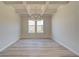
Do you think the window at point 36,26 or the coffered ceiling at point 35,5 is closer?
the coffered ceiling at point 35,5

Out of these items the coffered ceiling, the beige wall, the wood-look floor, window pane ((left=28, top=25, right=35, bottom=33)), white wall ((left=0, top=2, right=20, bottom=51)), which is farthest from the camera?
window pane ((left=28, top=25, right=35, bottom=33))

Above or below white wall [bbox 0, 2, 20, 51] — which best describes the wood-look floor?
below

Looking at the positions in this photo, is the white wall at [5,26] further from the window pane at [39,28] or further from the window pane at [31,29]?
the window pane at [39,28]

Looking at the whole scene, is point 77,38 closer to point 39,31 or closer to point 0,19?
point 0,19

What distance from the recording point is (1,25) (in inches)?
236

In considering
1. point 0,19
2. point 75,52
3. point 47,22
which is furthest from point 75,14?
point 47,22

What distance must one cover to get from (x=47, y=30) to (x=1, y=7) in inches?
274

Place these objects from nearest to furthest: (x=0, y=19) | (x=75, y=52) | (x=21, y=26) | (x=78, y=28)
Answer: (x=78, y=28)
(x=75, y=52)
(x=0, y=19)
(x=21, y=26)

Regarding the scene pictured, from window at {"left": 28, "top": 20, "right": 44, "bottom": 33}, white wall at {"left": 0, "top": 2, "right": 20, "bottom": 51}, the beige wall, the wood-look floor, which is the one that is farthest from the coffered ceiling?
window at {"left": 28, "top": 20, "right": 44, "bottom": 33}

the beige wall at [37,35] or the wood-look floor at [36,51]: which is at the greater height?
the beige wall at [37,35]

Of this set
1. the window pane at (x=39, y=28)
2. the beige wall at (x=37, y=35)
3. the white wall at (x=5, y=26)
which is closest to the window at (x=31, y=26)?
the beige wall at (x=37, y=35)

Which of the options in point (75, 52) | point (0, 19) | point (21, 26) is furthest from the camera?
point (21, 26)

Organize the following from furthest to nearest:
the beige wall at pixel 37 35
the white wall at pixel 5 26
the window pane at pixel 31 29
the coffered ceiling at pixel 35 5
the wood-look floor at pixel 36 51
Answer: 1. the window pane at pixel 31 29
2. the beige wall at pixel 37 35
3. the white wall at pixel 5 26
4. the wood-look floor at pixel 36 51
5. the coffered ceiling at pixel 35 5

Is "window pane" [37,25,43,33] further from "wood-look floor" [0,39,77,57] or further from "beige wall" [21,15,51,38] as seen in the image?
"wood-look floor" [0,39,77,57]
